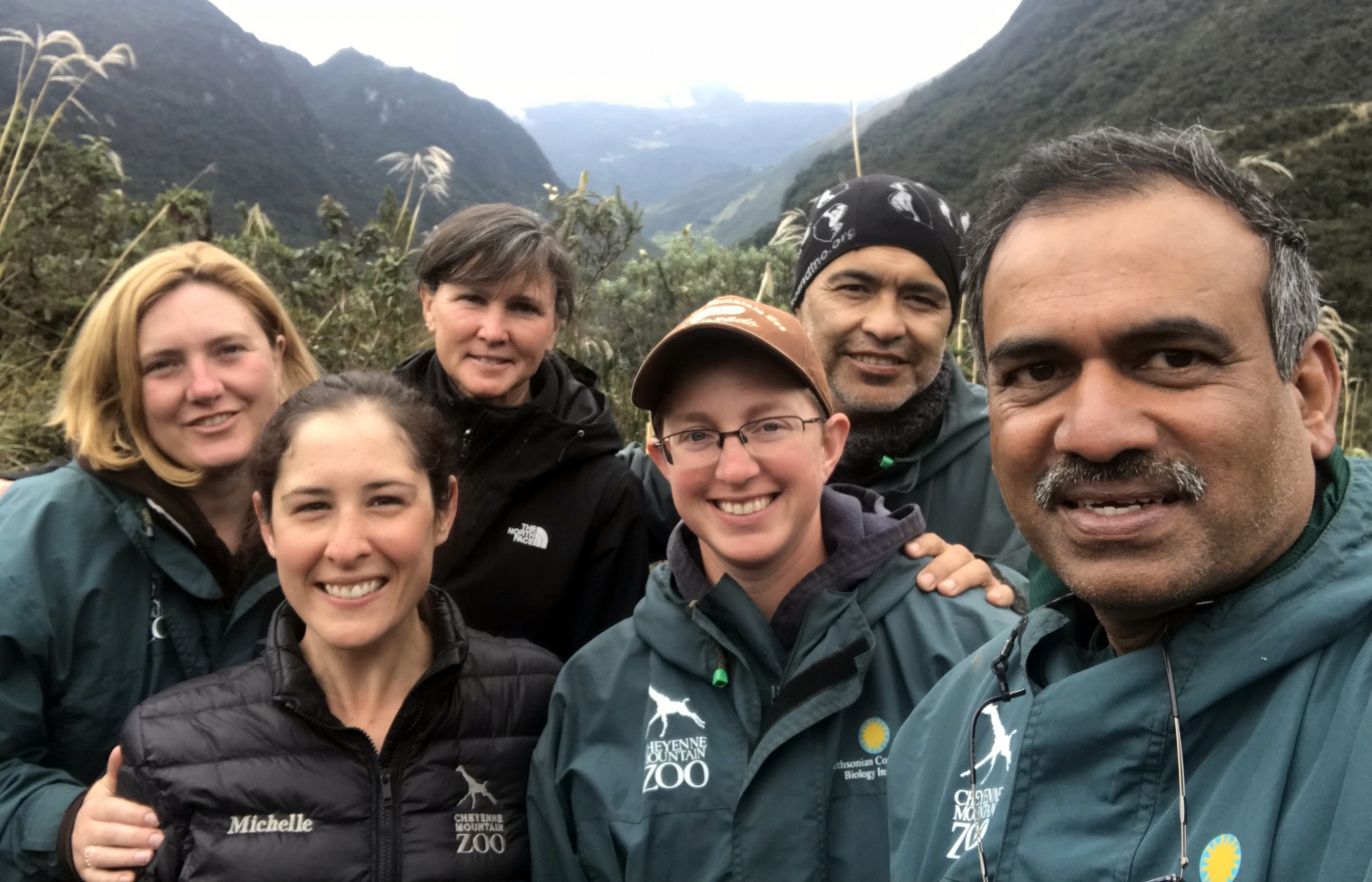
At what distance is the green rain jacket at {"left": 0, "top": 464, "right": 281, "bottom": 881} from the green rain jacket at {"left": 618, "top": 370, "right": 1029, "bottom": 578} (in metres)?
2.00

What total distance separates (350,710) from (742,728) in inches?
37.3

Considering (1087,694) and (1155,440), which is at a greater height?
(1155,440)

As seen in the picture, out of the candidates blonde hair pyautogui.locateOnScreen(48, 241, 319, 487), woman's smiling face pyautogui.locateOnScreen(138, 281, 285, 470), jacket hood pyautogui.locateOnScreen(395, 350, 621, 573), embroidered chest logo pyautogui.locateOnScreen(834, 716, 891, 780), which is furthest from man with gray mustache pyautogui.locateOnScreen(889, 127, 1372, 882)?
blonde hair pyautogui.locateOnScreen(48, 241, 319, 487)

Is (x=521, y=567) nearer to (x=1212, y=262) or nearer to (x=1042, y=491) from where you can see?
(x=1042, y=491)

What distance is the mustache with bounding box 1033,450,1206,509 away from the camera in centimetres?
136

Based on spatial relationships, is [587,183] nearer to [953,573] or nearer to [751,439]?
[751,439]

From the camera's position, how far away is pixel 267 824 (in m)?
2.12

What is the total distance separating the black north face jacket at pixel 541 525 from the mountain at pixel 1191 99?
14490mm

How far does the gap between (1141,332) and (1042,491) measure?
288 millimetres

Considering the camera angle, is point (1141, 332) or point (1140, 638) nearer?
point (1141, 332)

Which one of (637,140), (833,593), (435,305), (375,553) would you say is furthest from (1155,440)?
(637,140)

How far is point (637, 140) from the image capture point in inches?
4262

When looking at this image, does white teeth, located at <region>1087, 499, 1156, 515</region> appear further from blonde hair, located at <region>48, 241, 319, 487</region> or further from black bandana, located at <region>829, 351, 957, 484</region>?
blonde hair, located at <region>48, 241, 319, 487</region>

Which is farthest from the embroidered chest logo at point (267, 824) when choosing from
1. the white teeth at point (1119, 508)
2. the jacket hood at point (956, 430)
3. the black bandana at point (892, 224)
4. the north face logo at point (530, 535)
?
the black bandana at point (892, 224)
